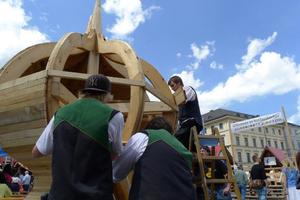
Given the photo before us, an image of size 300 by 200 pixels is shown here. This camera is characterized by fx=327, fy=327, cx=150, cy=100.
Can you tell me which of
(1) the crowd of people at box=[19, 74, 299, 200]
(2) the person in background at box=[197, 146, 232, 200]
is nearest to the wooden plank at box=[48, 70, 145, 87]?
(1) the crowd of people at box=[19, 74, 299, 200]

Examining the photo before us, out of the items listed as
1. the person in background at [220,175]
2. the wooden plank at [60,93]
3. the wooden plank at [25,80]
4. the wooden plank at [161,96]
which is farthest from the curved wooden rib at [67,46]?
the person in background at [220,175]

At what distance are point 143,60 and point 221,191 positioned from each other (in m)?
3.01

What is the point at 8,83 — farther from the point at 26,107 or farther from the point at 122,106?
the point at 122,106

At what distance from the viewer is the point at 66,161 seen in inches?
91.7

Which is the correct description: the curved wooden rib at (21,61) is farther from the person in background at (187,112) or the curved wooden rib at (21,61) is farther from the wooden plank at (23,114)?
the person in background at (187,112)

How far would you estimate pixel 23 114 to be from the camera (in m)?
3.94

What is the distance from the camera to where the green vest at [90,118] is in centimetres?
238

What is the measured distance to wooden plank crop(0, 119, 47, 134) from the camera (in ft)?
12.4

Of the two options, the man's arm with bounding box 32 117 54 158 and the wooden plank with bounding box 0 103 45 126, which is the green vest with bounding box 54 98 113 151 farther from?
the wooden plank with bounding box 0 103 45 126

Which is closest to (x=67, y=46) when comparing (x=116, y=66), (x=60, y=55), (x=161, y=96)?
(x=60, y=55)

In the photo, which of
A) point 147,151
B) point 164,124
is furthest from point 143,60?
point 147,151

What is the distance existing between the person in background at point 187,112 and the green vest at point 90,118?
2801mm

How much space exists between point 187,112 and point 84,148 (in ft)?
10.6

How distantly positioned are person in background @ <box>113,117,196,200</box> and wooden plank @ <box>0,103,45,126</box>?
4.87ft
